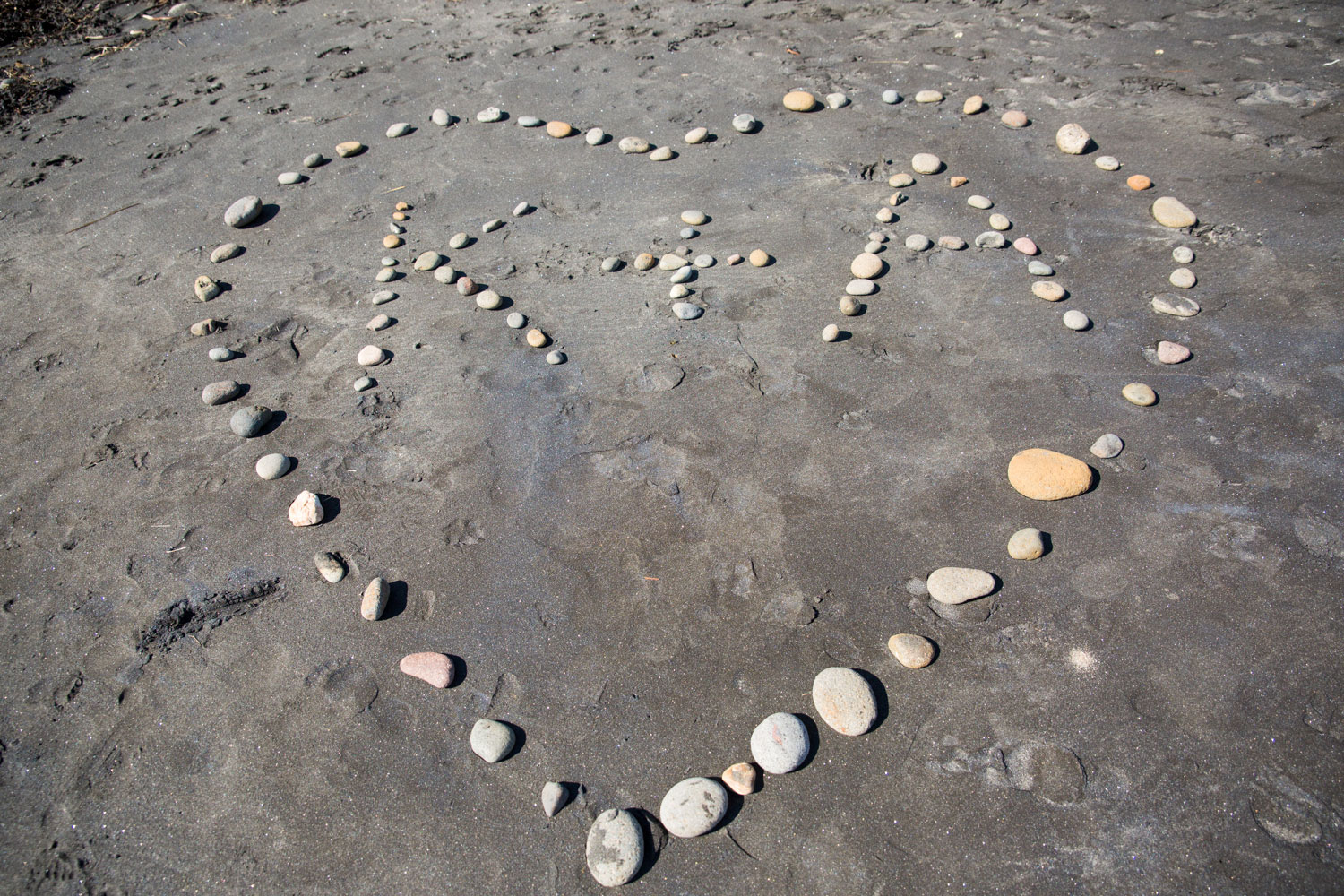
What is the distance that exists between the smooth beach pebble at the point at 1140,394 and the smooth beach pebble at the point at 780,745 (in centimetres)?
158

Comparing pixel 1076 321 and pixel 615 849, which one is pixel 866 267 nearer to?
pixel 1076 321

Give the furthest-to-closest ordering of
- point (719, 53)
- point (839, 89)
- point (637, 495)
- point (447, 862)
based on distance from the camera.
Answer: point (719, 53) < point (839, 89) < point (637, 495) < point (447, 862)

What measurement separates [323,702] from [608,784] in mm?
760

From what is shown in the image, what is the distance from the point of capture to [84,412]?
2.62m

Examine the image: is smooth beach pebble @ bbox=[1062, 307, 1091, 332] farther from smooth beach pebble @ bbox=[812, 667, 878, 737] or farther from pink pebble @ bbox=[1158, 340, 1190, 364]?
smooth beach pebble @ bbox=[812, 667, 878, 737]

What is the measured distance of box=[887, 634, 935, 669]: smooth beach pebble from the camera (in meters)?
1.85

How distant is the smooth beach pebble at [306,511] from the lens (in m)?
2.24

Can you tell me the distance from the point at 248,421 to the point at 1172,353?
3132mm

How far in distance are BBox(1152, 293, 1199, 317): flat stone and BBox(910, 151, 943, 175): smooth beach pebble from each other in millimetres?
1165

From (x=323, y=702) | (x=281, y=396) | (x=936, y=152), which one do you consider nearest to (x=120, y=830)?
(x=323, y=702)

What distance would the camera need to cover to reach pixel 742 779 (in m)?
1.69

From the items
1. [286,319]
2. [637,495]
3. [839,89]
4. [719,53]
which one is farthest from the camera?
[719,53]

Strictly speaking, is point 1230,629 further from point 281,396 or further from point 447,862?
point 281,396

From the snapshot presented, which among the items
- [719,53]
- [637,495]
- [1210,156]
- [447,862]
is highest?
[719,53]
